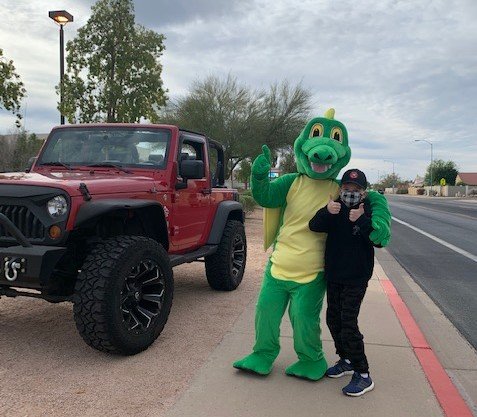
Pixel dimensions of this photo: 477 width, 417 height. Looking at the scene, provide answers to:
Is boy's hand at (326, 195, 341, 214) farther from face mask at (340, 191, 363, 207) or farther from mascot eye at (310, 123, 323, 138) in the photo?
mascot eye at (310, 123, 323, 138)

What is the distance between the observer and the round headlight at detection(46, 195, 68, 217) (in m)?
3.53

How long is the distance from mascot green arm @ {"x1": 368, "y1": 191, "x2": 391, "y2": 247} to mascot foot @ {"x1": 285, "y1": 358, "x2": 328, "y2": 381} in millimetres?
977

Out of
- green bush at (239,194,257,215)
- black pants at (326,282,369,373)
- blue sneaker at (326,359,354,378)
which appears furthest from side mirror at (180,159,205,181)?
green bush at (239,194,257,215)

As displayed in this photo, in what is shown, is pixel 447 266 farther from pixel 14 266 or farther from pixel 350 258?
pixel 14 266

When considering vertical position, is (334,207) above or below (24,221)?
above

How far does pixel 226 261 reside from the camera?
230 inches

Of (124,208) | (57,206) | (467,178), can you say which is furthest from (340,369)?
(467,178)

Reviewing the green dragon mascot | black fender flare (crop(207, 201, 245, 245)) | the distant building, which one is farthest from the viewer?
the distant building

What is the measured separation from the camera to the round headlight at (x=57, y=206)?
353 centimetres

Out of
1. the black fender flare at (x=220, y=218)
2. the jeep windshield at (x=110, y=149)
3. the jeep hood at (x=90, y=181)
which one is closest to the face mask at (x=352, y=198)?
the jeep hood at (x=90, y=181)

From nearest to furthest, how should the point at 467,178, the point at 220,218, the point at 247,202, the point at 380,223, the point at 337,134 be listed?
the point at 380,223
the point at 337,134
the point at 220,218
the point at 247,202
the point at 467,178

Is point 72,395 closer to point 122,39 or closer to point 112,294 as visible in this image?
point 112,294

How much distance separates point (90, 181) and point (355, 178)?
2029 mm

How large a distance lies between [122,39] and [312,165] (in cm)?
1017
